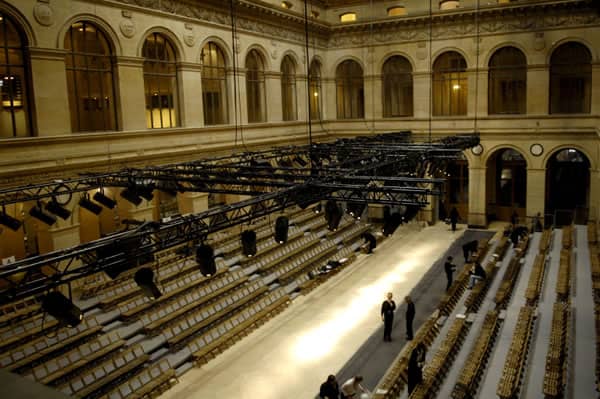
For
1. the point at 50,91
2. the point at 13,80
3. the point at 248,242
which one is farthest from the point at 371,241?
the point at 13,80

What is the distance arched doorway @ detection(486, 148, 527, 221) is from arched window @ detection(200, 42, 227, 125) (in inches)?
600

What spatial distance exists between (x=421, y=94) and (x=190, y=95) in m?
13.1

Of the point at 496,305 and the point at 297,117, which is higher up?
the point at 297,117

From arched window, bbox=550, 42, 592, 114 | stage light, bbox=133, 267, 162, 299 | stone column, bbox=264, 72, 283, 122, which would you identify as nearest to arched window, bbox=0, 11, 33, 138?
stage light, bbox=133, 267, 162, 299

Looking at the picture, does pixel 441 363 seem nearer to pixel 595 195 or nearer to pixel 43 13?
pixel 43 13

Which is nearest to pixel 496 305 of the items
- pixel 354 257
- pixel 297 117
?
pixel 354 257

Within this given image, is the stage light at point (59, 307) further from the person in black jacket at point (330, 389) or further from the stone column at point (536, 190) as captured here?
the stone column at point (536, 190)

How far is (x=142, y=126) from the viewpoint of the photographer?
18422 millimetres

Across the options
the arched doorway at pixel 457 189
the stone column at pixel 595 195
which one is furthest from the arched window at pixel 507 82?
the stone column at pixel 595 195

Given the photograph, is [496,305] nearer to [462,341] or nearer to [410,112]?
[462,341]

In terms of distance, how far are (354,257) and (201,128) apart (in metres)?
8.22

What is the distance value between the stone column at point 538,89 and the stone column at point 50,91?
20.3 metres

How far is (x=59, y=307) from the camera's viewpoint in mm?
7965

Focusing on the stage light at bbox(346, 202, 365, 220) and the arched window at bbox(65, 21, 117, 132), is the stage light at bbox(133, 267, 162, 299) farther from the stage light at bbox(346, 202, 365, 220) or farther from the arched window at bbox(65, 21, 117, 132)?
the arched window at bbox(65, 21, 117, 132)
